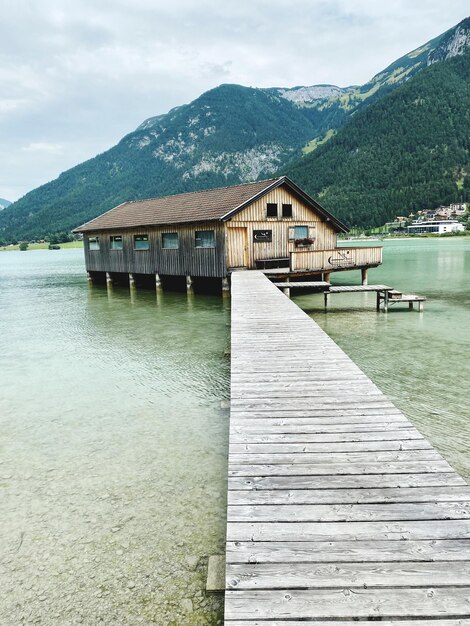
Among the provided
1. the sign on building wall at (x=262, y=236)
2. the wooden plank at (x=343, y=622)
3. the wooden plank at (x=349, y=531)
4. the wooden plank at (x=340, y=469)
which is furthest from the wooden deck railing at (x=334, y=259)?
the wooden plank at (x=343, y=622)

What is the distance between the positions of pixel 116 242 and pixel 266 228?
41.8 ft

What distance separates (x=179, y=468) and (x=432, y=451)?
3376 mm

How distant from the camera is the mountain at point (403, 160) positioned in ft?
541

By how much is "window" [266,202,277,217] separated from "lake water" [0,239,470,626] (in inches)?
415

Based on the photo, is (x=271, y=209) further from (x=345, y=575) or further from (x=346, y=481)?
(x=345, y=575)

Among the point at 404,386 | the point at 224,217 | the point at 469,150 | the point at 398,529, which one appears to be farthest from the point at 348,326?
the point at 469,150

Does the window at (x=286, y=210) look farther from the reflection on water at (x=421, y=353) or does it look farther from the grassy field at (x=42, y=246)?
the grassy field at (x=42, y=246)

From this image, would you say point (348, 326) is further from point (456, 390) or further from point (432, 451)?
point (432, 451)

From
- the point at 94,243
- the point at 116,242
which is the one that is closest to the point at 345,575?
the point at 116,242

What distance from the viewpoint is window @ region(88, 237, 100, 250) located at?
3331 centimetres

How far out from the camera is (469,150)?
564ft

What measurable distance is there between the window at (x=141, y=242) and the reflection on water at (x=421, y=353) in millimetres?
11206

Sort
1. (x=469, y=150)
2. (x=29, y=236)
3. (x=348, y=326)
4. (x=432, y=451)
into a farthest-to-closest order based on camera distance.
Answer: (x=29, y=236) → (x=469, y=150) → (x=348, y=326) → (x=432, y=451)

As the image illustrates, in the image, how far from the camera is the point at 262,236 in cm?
2398
